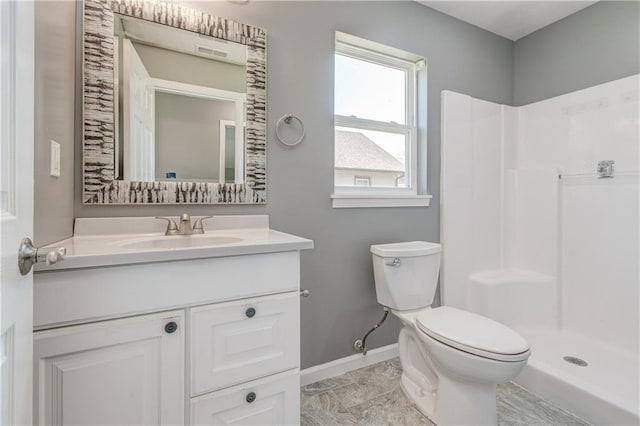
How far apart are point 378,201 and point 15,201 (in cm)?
160

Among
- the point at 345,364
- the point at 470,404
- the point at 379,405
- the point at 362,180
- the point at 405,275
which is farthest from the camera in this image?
the point at 362,180

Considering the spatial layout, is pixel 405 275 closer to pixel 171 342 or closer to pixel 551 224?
pixel 171 342

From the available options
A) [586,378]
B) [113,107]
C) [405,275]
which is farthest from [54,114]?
[586,378]

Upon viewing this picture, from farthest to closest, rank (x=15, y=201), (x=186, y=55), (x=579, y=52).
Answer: (x=579, y=52), (x=186, y=55), (x=15, y=201)

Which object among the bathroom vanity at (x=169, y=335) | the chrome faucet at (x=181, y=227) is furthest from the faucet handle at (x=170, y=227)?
the bathroom vanity at (x=169, y=335)

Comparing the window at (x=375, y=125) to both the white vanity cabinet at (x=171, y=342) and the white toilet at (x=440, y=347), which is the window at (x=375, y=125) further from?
the white vanity cabinet at (x=171, y=342)

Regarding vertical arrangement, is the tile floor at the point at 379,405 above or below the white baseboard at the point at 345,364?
below

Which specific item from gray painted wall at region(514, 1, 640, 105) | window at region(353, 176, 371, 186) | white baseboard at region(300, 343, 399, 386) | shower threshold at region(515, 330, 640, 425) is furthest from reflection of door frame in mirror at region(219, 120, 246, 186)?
gray painted wall at region(514, 1, 640, 105)

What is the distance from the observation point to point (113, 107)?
127 cm

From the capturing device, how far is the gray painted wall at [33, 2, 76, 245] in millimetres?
850

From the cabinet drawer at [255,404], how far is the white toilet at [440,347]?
657 millimetres

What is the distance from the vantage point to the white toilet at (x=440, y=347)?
3.95 ft

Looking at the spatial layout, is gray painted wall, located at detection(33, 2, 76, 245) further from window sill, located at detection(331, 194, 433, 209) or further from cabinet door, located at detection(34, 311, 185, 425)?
window sill, located at detection(331, 194, 433, 209)

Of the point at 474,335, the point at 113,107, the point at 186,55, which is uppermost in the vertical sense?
the point at 186,55
